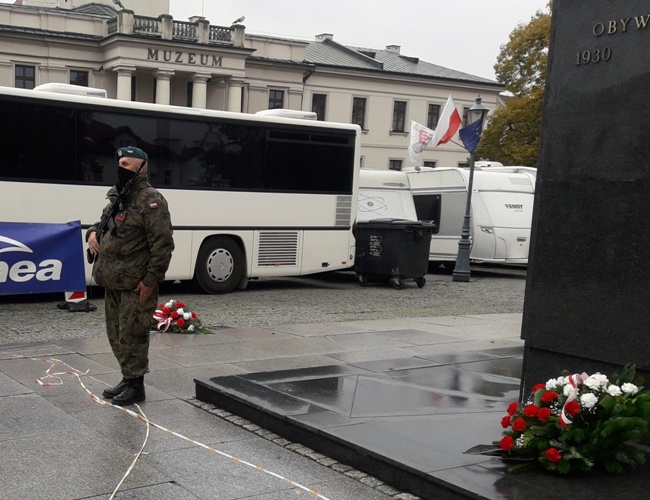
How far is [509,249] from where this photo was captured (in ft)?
75.8

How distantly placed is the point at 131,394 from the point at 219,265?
28.3ft

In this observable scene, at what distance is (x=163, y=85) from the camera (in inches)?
1911

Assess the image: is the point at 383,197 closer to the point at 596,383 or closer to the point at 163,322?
the point at 163,322

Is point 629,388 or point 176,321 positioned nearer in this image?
point 629,388

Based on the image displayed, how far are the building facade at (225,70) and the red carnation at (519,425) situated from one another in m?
42.7

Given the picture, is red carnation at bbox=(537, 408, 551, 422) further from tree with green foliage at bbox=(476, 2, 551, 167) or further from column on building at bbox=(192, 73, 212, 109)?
column on building at bbox=(192, 73, 212, 109)

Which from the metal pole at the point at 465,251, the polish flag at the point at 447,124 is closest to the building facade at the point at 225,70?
the polish flag at the point at 447,124

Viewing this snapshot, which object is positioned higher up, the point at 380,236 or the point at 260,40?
the point at 260,40

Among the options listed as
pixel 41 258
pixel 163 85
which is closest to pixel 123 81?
pixel 163 85

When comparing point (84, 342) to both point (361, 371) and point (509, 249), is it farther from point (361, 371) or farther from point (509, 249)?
point (509, 249)

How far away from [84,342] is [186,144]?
6.07 m

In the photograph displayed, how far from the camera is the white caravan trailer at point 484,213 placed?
23.0 meters

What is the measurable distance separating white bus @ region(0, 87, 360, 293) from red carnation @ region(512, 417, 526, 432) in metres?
9.89

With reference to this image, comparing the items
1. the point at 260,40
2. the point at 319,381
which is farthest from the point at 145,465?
the point at 260,40
